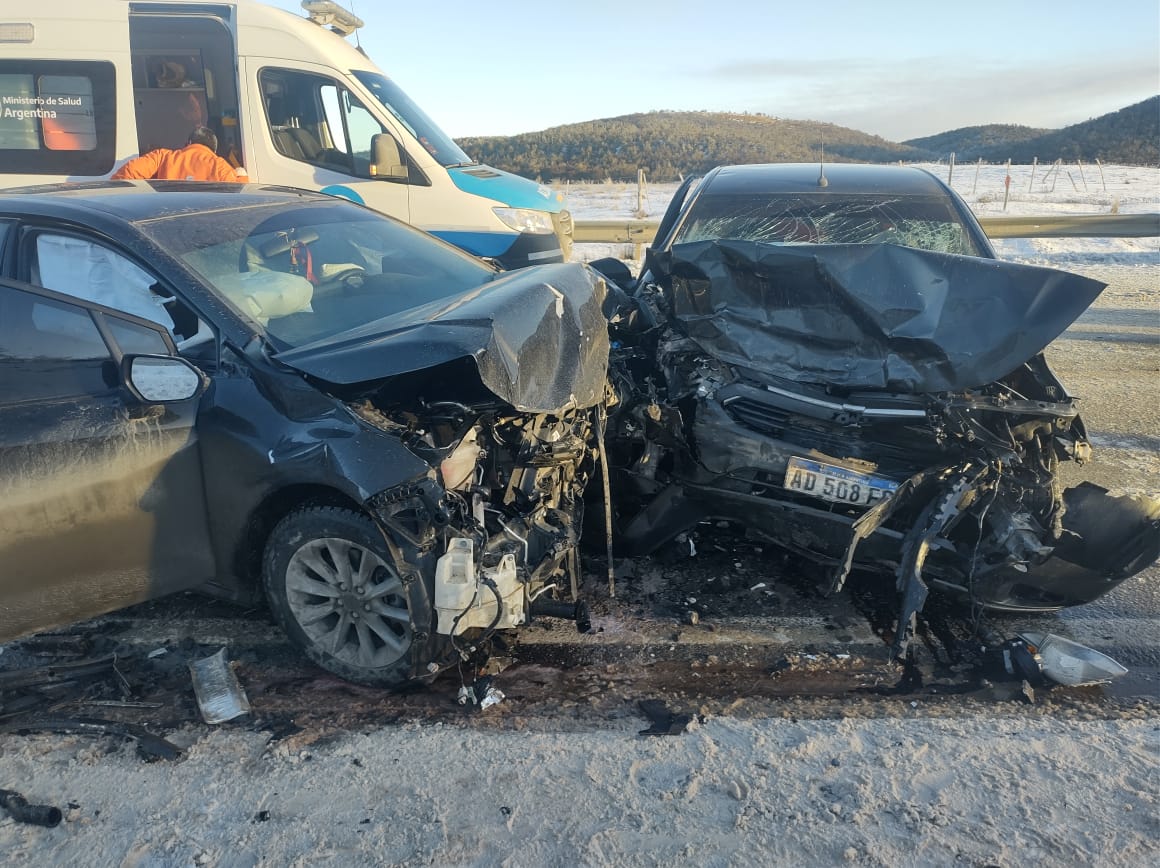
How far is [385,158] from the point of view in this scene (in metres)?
7.53

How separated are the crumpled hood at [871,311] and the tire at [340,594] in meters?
1.86

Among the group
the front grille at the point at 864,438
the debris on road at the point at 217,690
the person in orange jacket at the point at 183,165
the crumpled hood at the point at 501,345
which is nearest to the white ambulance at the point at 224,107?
the person in orange jacket at the point at 183,165

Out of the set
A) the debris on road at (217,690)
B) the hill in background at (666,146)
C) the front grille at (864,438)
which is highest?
the hill in background at (666,146)

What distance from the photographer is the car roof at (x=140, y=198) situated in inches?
130

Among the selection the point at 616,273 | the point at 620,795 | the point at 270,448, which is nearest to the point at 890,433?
the point at 620,795

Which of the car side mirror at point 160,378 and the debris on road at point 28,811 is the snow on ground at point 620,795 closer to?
the debris on road at point 28,811

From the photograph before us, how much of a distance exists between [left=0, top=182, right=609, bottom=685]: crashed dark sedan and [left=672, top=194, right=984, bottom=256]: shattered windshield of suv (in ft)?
7.20

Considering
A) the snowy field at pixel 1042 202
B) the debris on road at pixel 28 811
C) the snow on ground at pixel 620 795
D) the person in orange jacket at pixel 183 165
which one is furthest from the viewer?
the snowy field at pixel 1042 202

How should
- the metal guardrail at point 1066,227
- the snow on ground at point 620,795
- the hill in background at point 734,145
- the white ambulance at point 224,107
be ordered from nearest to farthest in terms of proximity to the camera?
the snow on ground at point 620,795, the white ambulance at point 224,107, the metal guardrail at point 1066,227, the hill in background at point 734,145

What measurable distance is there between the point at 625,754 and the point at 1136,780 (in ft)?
5.12

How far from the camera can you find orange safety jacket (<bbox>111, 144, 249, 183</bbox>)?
6762 millimetres

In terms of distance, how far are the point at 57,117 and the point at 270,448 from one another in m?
6.37

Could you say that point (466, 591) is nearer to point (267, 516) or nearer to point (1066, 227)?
point (267, 516)

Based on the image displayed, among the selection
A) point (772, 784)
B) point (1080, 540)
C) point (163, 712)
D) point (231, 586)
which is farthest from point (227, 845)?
point (1080, 540)
